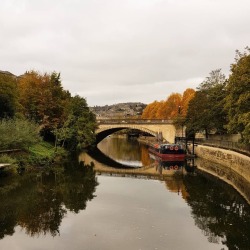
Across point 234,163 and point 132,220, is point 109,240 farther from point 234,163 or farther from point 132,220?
point 234,163

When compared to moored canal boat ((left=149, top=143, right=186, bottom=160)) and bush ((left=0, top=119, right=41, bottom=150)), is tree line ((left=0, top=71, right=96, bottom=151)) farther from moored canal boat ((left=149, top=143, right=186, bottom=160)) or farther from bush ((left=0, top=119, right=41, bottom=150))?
moored canal boat ((left=149, top=143, right=186, bottom=160))

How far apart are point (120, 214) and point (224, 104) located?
2761 centimetres

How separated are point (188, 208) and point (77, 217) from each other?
7.04m

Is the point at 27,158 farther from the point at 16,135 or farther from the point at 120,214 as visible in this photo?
the point at 120,214

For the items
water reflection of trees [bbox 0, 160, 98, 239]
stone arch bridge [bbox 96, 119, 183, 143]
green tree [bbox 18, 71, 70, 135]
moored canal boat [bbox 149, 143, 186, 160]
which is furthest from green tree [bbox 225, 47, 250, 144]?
stone arch bridge [bbox 96, 119, 183, 143]

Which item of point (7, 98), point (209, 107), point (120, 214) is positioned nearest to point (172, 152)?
point (209, 107)

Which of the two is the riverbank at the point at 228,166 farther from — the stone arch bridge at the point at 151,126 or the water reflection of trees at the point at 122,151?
the stone arch bridge at the point at 151,126

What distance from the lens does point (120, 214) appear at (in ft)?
66.4

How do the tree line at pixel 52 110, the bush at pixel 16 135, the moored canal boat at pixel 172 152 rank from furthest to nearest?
the tree line at pixel 52 110 < the moored canal boat at pixel 172 152 < the bush at pixel 16 135

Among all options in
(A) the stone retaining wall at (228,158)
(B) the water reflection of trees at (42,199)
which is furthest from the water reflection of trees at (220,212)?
(B) the water reflection of trees at (42,199)

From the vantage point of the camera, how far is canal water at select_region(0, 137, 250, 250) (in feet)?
52.3

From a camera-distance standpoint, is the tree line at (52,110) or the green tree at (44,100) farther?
the green tree at (44,100)

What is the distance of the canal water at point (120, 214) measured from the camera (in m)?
15.9

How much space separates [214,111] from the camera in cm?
4788
